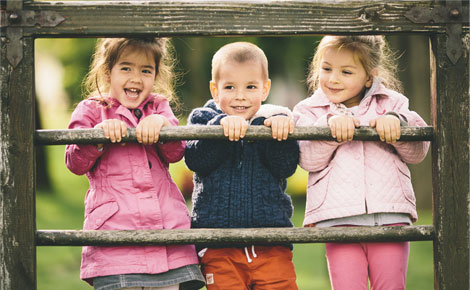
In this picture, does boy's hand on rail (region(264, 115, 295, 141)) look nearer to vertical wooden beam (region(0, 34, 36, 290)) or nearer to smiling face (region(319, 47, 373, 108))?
smiling face (region(319, 47, 373, 108))

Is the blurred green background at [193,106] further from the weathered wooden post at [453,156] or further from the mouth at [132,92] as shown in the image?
the weathered wooden post at [453,156]

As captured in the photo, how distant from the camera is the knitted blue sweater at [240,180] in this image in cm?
317

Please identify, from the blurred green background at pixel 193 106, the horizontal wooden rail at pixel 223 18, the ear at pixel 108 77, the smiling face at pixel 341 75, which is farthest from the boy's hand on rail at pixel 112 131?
the blurred green background at pixel 193 106

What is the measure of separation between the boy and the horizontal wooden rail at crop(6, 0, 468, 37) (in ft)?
1.54

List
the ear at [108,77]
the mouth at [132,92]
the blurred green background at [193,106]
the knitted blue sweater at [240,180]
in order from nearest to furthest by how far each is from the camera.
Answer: the knitted blue sweater at [240,180] < the mouth at [132,92] < the ear at [108,77] < the blurred green background at [193,106]

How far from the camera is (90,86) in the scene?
3.51 meters

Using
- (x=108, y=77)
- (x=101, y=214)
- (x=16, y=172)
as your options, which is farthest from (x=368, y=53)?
(x=16, y=172)

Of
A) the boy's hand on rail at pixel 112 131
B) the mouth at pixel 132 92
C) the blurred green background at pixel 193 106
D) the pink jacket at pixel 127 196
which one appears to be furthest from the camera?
the blurred green background at pixel 193 106

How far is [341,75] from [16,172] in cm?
161

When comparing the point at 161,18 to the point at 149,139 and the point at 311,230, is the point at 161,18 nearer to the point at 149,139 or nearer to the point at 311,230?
the point at 149,139

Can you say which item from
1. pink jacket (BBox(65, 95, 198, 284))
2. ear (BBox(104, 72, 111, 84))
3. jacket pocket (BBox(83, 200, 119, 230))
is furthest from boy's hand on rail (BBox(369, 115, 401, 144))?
ear (BBox(104, 72, 111, 84))

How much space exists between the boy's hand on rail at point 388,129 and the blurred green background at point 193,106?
12.0 feet

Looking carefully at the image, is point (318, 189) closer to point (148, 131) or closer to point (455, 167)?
point (455, 167)

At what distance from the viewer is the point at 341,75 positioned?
3.35 m
